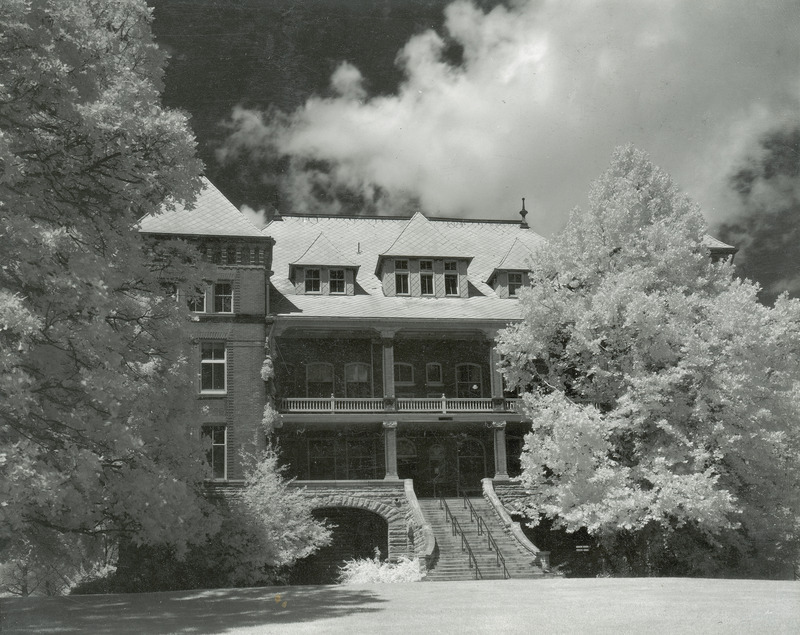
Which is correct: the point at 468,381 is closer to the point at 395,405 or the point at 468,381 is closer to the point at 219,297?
the point at 395,405

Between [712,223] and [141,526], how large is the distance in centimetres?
1940

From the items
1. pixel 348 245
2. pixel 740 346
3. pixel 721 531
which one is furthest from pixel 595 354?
pixel 348 245

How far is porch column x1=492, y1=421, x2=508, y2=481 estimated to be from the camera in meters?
32.0

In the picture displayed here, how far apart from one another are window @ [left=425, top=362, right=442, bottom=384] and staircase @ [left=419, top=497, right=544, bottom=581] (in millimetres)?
7145

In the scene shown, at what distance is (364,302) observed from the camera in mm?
34844

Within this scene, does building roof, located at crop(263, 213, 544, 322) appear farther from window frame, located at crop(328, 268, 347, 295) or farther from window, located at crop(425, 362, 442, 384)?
window, located at crop(425, 362, 442, 384)

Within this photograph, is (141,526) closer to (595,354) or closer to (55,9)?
(55,9)

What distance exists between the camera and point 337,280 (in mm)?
35781

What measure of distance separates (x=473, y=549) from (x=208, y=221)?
15.7 m

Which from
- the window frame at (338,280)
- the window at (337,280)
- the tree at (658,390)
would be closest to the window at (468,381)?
the window frame at (338,280)

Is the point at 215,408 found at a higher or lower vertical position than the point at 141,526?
higher

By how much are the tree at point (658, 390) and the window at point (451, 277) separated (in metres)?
11.2

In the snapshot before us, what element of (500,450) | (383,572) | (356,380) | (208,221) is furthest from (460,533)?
(208,221)

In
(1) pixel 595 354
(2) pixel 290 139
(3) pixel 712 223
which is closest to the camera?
(1) pixel 595 354
